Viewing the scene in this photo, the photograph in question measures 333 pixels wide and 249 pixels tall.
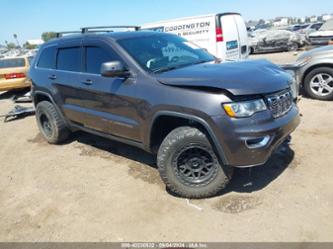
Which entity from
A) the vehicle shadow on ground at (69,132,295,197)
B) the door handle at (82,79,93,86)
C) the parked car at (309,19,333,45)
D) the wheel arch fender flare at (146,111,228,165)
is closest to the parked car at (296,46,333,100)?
the vehicle shadow on ground at (69,132,295,197)

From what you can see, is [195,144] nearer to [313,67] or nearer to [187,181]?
[187,181]

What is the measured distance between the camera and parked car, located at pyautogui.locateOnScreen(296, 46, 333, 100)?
6637mm

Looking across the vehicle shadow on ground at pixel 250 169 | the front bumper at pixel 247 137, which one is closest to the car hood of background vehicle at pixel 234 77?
the front bumper at pixel 247 137

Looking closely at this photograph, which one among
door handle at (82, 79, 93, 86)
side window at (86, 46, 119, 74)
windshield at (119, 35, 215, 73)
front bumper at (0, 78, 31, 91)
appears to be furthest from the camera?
front bumper at (0, 78, 31, 91)

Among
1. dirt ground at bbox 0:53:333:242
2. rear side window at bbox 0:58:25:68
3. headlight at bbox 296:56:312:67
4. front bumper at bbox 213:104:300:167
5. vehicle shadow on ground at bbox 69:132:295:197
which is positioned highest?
rear side window at bbox 0:58:25:68

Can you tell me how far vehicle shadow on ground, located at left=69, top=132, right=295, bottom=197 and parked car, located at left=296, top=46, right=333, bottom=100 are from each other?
277 centimetres

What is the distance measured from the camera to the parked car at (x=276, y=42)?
19594 millimetres

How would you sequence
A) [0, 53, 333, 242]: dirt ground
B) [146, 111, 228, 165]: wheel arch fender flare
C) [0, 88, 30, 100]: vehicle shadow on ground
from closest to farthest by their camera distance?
[0, 53, 333, 242]: dirt ground, [146, 111, 228, 165]: wheel arch fender flare, [0, 88, 30, 100]: vehicle shadow on ground

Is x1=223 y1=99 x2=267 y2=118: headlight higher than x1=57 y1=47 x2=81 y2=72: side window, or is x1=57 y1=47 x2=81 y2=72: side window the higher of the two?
x1=57 y1=47 x2=81 y2=72: side window

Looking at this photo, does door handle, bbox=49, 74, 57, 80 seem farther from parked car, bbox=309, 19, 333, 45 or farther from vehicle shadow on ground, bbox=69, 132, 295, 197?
parked car, bbox=309, 19, 333, 45

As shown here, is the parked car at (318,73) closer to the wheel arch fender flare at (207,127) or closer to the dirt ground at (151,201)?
the dirt ground at (151,201)

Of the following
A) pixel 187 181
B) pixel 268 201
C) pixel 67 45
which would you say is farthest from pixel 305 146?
pixel 67 45

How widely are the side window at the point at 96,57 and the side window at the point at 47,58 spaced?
113cm

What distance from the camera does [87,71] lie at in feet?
14.8
